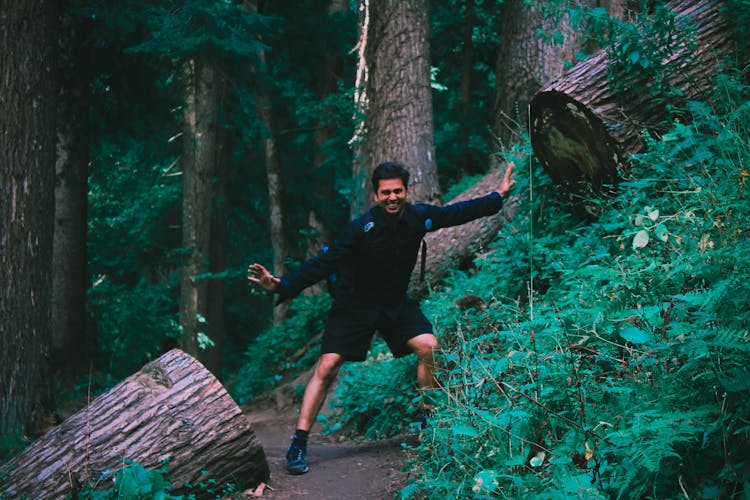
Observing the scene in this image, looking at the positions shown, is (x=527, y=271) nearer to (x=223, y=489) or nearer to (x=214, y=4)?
(x=223, y=489)

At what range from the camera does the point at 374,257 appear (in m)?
5.30

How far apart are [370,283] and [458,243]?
3875 millimetres

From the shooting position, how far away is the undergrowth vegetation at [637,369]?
274cm

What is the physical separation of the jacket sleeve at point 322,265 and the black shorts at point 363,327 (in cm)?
32

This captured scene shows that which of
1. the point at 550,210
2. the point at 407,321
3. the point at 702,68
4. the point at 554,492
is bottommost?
the point at 554,492

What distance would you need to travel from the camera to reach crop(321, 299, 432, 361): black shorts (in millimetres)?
5383

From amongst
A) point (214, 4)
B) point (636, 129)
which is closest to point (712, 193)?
point (636, 129)

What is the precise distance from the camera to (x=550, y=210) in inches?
273

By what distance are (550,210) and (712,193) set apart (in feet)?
8.06

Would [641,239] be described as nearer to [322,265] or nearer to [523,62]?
[322,265]

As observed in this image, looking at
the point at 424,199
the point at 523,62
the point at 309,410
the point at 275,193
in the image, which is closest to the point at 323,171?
the point at 275,193

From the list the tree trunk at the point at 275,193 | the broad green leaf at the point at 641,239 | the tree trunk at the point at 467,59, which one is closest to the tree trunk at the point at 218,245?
the tree trunk at the point at 275,193

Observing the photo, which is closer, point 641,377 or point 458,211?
point 641,377

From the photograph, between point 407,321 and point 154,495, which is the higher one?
point 407,321
